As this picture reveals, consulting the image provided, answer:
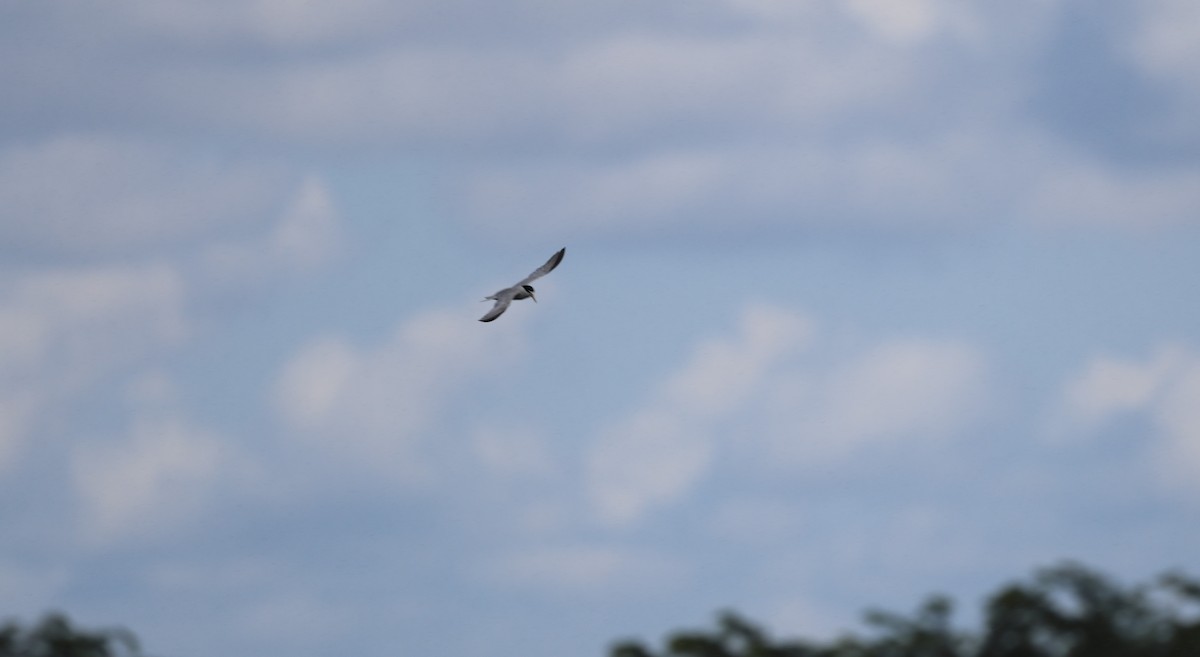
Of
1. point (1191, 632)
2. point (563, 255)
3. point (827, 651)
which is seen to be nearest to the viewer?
point (1191, 632)

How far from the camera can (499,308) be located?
205ft

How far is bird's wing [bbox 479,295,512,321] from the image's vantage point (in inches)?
2408

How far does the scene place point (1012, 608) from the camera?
193 feet

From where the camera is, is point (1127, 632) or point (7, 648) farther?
point (7, 648)

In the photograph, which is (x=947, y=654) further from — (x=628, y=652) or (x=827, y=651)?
(x=628, y=652)


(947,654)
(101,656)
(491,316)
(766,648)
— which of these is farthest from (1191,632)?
(101,656)

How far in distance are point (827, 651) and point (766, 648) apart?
188 centimetres

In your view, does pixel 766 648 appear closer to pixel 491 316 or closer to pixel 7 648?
Result: pixel 491 316

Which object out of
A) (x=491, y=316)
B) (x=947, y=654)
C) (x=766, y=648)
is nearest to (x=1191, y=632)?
(x=947, y=654)

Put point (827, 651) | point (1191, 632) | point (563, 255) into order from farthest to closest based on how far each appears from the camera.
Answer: point (563, 255) < point (827, 651) < point (1191, 632)

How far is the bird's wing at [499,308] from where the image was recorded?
61.2m

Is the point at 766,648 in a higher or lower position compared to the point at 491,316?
lower

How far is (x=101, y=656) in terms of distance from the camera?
6041 cm

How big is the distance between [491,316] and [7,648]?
14972 millimetres
